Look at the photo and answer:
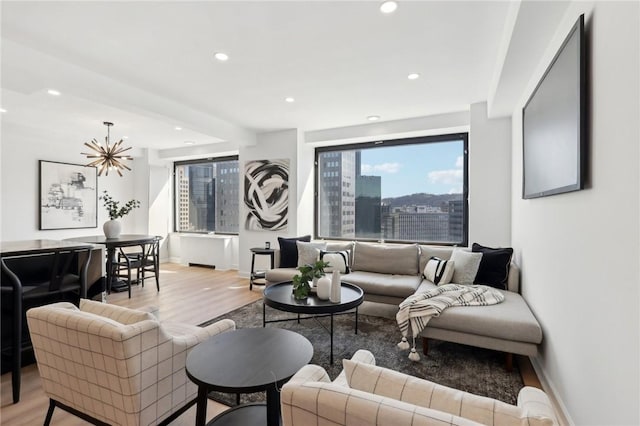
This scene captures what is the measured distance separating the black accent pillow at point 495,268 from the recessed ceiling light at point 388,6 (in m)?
2.60

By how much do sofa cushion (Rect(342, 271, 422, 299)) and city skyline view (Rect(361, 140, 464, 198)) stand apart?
166 cm

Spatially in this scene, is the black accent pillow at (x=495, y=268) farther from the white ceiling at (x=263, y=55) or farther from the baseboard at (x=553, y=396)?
the white ceiling at (x=263, y=55)

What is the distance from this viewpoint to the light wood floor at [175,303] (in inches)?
76.9

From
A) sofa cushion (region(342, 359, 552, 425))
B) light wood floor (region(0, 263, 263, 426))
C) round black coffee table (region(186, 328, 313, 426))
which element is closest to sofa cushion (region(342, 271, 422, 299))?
light wood floor (region(0, 263, 263, 426))

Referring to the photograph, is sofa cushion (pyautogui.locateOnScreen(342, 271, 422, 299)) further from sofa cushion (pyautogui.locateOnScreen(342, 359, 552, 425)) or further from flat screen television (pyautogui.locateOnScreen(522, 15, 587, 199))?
sofa cushion (pyautogui.locateOnScreen(342, 359, 552, 425))

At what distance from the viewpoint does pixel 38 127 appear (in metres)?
5.19

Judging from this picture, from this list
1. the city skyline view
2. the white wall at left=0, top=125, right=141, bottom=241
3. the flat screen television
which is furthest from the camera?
the white wall at left=0, top=125, right=141, bottom=241

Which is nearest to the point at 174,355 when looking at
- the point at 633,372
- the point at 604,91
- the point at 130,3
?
the point at 633,372

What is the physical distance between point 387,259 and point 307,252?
109 centimetres

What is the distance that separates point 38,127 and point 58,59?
3.20 metres

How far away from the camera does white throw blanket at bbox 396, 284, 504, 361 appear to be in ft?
8.63

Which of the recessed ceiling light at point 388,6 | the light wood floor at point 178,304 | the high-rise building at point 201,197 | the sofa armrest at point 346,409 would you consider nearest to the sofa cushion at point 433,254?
the light wood floor at point 178,304

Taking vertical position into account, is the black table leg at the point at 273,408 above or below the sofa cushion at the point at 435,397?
below

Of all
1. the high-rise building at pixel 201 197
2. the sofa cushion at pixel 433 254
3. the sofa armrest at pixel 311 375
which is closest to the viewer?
the sofa armrest at pixel 311 375
